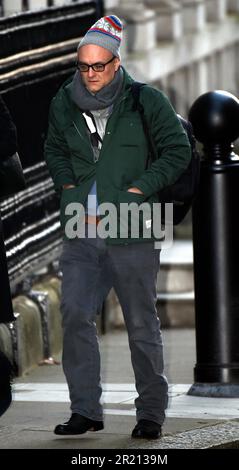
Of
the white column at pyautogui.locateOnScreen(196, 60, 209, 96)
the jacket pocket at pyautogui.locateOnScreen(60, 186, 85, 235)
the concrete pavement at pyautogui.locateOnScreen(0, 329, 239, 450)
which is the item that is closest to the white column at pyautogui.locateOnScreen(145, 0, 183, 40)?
the white column at pyautogui.locateOnScreen(196, 60, 209, 96)

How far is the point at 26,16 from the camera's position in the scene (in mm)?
10695

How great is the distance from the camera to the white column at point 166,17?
21172 millimetres

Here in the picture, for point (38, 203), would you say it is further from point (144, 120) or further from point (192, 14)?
point (192, 14)

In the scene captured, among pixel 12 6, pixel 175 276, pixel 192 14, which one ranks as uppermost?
pixel 12 6

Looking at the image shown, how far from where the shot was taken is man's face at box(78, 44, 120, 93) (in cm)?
786

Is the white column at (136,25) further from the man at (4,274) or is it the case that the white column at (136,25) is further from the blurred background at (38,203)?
the man at (4,274)

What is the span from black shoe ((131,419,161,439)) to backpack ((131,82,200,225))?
880mm

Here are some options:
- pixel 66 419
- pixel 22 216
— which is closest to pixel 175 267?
pixel 22 216

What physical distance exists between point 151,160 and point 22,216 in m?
2.88

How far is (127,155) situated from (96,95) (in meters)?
0.29

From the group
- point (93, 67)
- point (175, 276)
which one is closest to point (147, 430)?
point (93, 67)

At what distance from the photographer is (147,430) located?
25.9 ft

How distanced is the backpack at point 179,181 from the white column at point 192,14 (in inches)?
582
